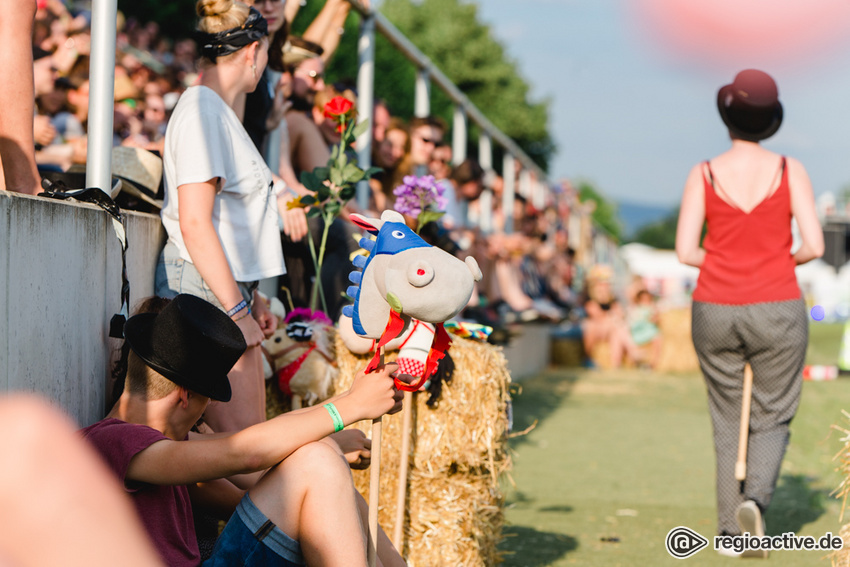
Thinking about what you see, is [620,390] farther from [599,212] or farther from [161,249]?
[599,212]

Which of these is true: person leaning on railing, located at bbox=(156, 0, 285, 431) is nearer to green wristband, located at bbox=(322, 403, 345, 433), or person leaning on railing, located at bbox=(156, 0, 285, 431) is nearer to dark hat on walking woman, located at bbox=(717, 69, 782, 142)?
green wristband, located at bbox=(322, 403, 345, 433)

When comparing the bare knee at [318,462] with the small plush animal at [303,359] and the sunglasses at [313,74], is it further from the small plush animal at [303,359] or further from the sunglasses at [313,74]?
the sunglasses at [313,74]

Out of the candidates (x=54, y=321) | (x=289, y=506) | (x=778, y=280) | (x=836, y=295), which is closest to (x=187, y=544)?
(x=289, y=506)

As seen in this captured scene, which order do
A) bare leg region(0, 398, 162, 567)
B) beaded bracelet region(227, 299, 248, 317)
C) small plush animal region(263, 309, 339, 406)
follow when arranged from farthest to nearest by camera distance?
small plush animal region(263, 309, 339, 406)
beaded bracelet region(227, 299, 248, 317)
bare leg region(0, 398, 162, 567)

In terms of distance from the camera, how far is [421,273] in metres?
2.40

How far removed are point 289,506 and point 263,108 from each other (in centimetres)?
215

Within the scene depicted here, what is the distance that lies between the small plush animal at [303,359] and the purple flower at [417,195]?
650 millimetres

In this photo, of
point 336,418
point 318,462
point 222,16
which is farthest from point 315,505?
point 222,16

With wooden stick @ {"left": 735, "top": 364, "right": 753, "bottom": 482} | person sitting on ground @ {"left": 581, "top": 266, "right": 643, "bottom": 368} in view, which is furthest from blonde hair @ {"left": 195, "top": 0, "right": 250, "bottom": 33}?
person sitting on ground @ {"left": 581, "top": 266, "right": 643, "bottom": 368}

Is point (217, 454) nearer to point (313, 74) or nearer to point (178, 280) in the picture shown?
point (178, 280)

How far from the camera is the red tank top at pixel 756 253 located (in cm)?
433

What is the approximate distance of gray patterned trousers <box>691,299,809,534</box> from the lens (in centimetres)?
429

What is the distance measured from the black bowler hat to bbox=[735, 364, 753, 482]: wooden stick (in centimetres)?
270

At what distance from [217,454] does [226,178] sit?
1148mm
